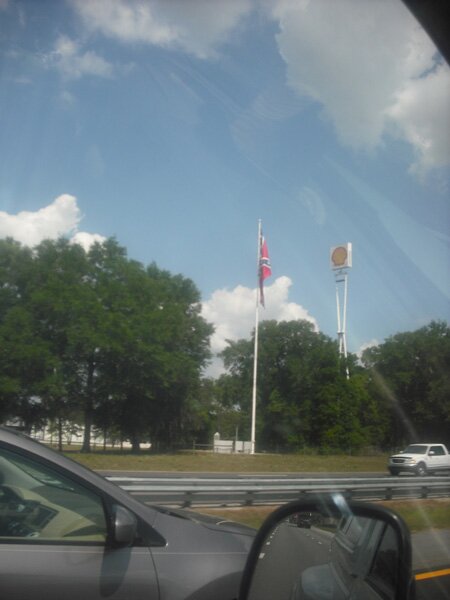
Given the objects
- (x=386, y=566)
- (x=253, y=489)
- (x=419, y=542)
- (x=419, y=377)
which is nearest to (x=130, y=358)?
(x=419, y=377)

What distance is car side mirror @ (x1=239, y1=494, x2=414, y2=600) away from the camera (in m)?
2.06

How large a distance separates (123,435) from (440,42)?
30.7 meters

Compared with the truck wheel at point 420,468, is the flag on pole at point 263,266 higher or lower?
higher

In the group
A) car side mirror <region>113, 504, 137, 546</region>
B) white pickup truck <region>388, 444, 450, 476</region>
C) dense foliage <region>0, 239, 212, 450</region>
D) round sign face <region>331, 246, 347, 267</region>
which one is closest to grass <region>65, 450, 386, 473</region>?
white pickup truck <region>388, 444, 450, 476</region>

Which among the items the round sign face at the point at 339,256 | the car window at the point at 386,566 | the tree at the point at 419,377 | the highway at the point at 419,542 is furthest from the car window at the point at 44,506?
the round sign face at the point at 339,256

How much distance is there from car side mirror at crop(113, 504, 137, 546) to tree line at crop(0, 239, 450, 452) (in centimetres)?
1602

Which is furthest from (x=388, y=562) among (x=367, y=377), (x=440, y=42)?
(x=367, y=377)

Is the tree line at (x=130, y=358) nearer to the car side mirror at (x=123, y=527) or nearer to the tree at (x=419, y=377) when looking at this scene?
the tree at (x=419, y=377)

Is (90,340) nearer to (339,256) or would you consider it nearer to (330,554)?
(339,256)

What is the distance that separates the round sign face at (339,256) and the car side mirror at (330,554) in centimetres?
1235

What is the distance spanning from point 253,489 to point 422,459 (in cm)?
648

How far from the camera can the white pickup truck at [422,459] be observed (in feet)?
50.9

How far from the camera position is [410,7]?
3.89 metres

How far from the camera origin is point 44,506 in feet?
11.5
